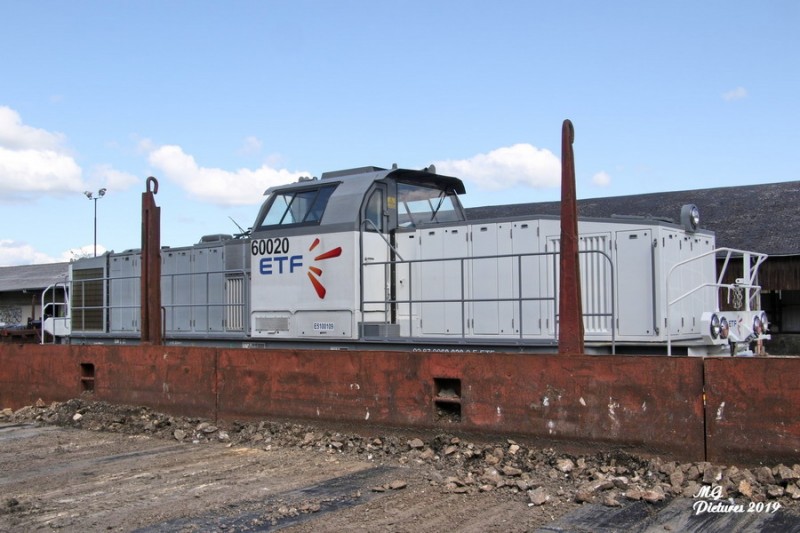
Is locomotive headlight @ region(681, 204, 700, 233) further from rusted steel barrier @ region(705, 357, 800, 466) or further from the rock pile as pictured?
the rock pile

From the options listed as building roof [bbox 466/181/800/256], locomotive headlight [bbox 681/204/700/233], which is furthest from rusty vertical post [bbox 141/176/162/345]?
building roof [bbox 466/181/800/256]

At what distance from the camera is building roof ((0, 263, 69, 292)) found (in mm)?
38844

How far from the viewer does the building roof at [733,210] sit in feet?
72.2

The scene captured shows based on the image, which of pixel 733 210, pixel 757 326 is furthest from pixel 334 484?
pixel 733 210

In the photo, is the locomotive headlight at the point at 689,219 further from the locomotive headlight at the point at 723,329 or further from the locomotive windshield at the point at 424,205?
the locomotive windshield at the point at 424,205

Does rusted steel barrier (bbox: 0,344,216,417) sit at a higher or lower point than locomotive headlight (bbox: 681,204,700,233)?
lower

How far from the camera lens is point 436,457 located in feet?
23.2

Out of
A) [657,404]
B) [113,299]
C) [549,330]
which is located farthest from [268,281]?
[657,404]

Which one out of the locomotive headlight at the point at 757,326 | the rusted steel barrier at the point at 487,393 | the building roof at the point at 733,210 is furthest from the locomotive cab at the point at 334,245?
the building roof at the point at 733,210

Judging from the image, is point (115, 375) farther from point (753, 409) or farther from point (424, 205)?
point (753, 409)

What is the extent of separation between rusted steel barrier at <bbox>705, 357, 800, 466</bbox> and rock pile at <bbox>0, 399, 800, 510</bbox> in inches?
5.4

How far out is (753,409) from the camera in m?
5.80

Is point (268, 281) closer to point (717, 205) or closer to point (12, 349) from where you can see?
point (12, 349)

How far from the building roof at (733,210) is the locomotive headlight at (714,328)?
12.3 meters
